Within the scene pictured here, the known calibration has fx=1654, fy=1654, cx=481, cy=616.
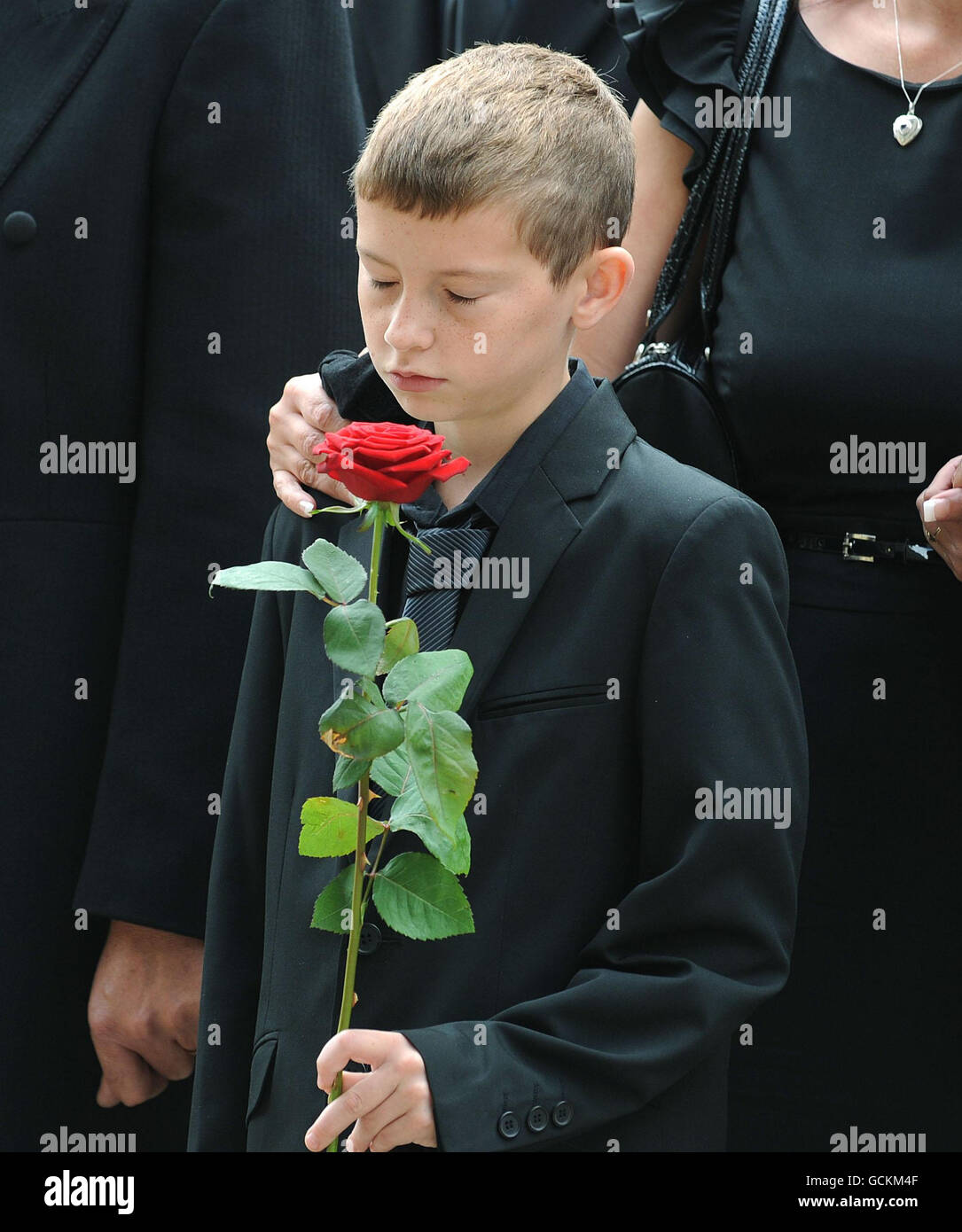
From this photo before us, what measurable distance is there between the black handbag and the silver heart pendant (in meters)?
0.19

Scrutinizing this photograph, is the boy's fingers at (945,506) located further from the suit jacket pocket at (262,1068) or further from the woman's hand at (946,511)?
the suit jacket pocket at (262,1068)

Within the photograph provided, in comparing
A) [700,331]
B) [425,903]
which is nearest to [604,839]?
[425,903]

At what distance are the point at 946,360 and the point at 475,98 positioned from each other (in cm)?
67

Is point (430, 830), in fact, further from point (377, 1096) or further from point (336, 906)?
point (377, 1096)

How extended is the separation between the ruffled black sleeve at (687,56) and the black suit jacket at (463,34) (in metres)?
0.59

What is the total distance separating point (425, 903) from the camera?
4.72ft

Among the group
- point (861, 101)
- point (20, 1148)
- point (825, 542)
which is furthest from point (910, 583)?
point (20, 1148)

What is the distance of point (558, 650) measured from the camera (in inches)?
64.5

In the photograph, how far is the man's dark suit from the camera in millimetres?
2166

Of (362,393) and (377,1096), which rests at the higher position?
(362,393)

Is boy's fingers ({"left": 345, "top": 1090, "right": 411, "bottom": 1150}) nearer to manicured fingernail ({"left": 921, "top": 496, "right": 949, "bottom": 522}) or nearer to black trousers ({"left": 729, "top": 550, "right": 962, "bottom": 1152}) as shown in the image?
black trousers ({"left": 729, "top": 550, "right": 962, "bottom": 1152})

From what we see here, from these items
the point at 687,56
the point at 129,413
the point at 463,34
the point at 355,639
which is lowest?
the point at 355,639

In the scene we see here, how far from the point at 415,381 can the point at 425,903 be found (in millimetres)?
504

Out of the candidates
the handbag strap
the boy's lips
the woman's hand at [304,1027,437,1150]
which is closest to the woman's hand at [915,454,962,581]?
the handbag strap
